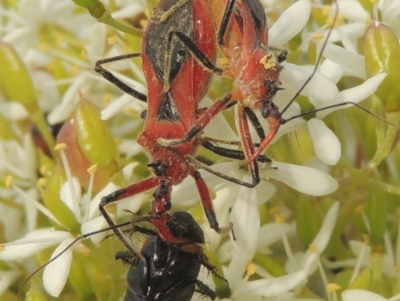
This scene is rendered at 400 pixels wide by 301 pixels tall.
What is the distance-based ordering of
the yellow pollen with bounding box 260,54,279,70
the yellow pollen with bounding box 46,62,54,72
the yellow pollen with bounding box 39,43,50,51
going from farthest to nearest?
the yellow pollen with bounding box 46,62,54,72 → the yellow pollen with bounding box 39,43,50,51 → the yellow pollen with bounding box 260,54,279,70

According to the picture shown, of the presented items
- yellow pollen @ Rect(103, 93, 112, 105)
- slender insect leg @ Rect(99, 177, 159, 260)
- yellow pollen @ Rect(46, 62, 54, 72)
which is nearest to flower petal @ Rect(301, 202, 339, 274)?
slender insect leg @ Rect(99, 177, 159, 260)

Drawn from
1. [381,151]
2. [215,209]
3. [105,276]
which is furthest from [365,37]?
[105,276]

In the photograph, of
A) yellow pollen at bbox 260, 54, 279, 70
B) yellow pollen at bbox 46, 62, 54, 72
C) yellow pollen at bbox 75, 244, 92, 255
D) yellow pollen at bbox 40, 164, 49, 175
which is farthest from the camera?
yellow pollen at bbox 46, 62, 54, 72

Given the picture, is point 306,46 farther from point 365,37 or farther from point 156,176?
point 156,176

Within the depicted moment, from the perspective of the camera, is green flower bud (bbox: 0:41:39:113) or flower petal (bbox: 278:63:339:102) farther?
green flower bud (bbox: 0:41:39:113)

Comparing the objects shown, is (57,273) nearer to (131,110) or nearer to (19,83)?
(131,110)

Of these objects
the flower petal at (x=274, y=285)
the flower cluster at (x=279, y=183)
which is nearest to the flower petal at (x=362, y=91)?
the flower cluster at (x=279, y=183)

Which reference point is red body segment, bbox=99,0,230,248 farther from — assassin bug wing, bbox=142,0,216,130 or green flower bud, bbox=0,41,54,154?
green flower bud, bbox=0,41,54,154
